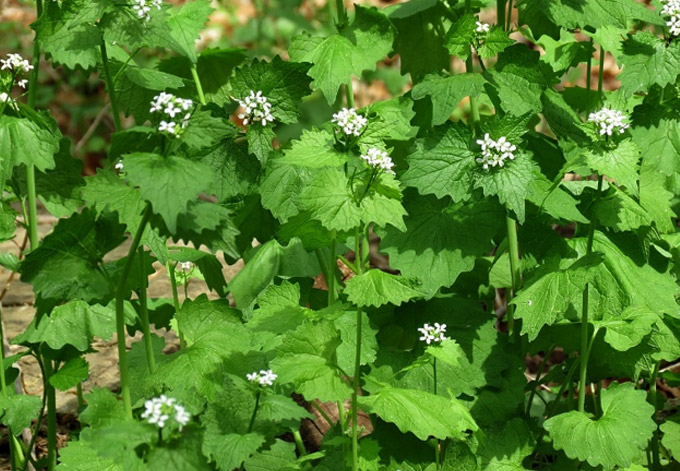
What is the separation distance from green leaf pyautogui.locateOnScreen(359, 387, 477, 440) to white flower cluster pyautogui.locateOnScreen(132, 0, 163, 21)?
114 centimetres

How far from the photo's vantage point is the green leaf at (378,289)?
91.0 inches

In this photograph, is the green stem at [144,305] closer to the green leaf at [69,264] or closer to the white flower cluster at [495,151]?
the green leaf at [69,264]

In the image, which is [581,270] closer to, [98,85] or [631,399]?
[631,399]

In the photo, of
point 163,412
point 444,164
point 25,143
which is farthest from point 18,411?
point 444,164

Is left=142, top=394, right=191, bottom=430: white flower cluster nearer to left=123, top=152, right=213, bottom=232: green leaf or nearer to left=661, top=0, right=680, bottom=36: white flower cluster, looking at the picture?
left=123, top=152, right=213, bottom=232: green leaf

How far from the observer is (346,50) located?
2.97m

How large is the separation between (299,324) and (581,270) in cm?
80

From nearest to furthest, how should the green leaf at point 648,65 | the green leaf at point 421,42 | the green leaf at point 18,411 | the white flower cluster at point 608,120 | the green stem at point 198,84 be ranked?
the white flower cluster at point 608,120 < the green leaf at point 18,411 < the green leaf at point 648,65 < the green stem at point 198,84 < the green leaf at point 421,42

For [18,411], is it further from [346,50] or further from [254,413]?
[346,50]

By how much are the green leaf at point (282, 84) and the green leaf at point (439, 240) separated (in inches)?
19.2

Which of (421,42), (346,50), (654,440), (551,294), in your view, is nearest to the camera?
(551,294)

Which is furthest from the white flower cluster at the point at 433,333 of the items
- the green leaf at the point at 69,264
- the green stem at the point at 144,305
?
the green leaf at the point at 69,264

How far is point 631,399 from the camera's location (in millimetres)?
2775

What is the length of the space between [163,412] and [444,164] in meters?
1.21
